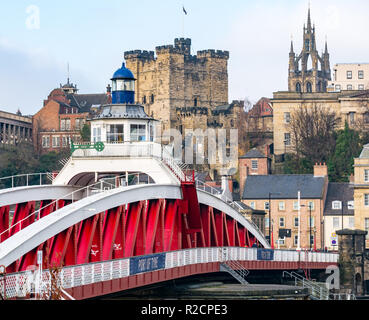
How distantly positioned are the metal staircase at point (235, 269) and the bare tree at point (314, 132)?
268ft

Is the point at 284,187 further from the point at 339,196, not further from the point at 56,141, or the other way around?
the point at 56,141

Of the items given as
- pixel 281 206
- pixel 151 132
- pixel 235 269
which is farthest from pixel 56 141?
pixel 151 132

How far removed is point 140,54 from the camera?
192250 mm

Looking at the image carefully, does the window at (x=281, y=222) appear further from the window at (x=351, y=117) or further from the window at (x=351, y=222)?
the window at (x=351, y=117)

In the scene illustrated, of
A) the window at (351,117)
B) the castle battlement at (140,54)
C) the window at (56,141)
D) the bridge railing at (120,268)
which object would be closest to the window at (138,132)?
the bridge railing at (120,268)

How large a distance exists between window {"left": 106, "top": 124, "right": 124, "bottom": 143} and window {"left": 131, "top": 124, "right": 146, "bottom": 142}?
459 mm

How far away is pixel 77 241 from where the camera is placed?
37594mm

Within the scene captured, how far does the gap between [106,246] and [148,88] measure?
15187 cm

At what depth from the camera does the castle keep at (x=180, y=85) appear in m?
184

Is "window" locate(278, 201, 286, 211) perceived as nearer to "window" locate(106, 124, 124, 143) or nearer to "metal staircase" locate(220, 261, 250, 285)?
"metal staircase" locate(220, 261, 250, 285)

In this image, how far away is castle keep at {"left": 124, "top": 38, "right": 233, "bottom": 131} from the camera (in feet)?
604

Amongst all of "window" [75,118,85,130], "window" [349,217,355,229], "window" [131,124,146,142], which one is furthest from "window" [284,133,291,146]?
"window" [131,124,146,142]
